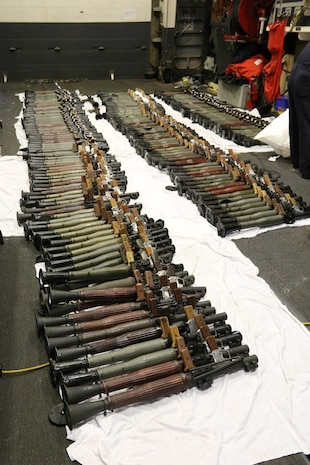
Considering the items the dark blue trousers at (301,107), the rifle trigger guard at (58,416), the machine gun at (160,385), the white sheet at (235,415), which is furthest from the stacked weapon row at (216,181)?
the rifle trigger guard at (58,416)

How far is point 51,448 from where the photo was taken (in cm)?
163

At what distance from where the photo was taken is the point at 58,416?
1.74 meters

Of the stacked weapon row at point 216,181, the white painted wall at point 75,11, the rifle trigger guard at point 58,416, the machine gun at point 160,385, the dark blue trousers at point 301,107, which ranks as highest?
the white painted wall at point 75,11

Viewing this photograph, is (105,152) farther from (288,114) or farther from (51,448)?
(51,448)

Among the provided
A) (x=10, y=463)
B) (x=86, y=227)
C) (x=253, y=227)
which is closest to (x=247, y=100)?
(x=253, y=227)

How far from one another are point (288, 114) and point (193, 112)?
2295 millimetres

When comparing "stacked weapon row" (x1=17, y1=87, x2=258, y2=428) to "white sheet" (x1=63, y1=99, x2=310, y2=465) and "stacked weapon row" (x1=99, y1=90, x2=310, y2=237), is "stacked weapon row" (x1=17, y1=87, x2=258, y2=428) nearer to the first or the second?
"white sheet" (x1=63, y1=99, x2=310, y2=465)

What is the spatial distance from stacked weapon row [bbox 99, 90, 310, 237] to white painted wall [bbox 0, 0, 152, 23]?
5.34 meters

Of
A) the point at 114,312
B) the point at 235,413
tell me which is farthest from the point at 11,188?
the point at 235,413

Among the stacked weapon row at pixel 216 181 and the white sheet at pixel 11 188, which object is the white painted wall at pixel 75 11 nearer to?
the stacked weapon row at pixel 216 181

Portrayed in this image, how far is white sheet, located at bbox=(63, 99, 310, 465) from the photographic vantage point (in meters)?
1.63

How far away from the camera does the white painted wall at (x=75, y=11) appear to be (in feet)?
30.0

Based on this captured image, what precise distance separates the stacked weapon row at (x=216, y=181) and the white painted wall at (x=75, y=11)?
5345mm

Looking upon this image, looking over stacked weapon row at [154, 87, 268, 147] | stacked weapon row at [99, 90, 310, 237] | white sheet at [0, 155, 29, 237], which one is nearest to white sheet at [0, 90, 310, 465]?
stacked weapon row at [99, 90, 310, 237]
